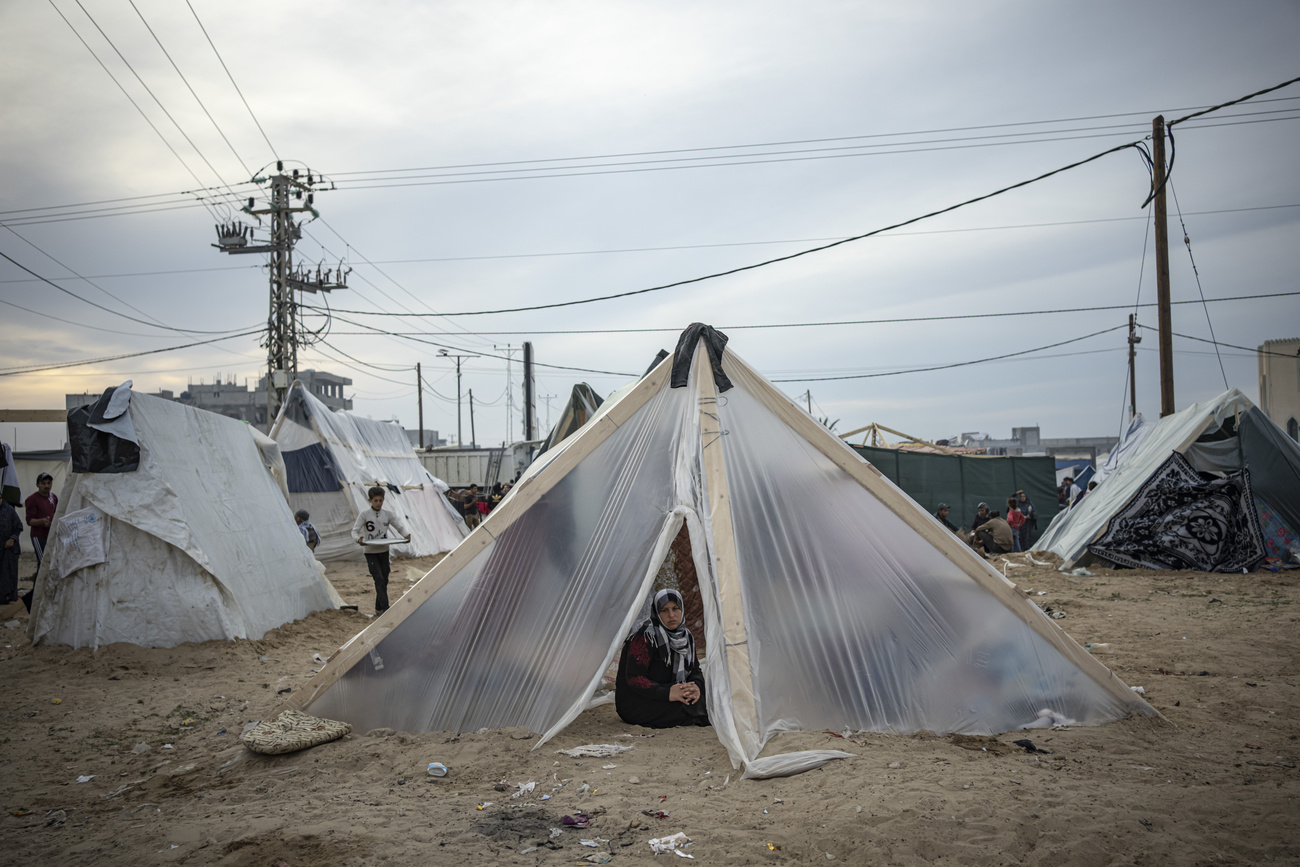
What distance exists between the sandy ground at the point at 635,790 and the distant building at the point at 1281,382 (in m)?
27.3

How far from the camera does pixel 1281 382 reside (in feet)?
87.6

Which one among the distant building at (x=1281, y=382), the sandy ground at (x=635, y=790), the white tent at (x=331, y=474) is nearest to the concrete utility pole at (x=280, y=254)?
the white tent at (x=331, y=474)

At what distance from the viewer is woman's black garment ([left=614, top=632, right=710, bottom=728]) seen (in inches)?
189

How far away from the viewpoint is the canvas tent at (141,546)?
648 cm

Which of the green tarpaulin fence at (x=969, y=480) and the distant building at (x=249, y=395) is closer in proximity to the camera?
the green tarpaulin fence at (x=969, y=480)

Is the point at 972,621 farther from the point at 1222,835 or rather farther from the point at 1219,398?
the point at 1219,398

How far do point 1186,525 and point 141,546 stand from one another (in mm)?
13862

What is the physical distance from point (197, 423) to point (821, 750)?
24.4ft

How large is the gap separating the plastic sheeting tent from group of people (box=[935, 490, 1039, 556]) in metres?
8.88

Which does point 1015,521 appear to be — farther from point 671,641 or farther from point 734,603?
point 734,603

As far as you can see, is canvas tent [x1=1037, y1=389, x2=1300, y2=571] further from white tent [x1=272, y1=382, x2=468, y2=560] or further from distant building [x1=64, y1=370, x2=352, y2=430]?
distant building [x1=64, y1=370, x2=352, y2=430]

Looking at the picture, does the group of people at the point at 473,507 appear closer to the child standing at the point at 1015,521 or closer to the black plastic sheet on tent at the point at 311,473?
the black plastic sheet on tent at the point at 311,473

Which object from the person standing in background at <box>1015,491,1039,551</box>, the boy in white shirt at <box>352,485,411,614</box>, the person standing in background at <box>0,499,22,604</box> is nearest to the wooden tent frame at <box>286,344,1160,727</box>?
the boy in white shirt at <box>352,485,411,614</box>

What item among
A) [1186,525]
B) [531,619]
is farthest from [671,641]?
[1186,525]
